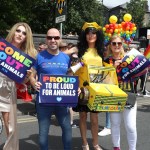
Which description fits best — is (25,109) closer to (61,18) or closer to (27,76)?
(61,18)

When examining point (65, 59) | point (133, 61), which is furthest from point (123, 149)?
point (65, 59)

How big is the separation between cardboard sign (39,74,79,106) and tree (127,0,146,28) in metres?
62.6

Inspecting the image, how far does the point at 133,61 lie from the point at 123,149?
5.03ft

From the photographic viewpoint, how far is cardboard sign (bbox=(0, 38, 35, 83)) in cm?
347

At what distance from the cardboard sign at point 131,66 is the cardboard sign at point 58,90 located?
2.33 ft

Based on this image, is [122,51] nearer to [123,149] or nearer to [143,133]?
[123,149]

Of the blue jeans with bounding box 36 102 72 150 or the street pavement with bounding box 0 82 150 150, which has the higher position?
the blue jeans with bounding box 36 102 72 150

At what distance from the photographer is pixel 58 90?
3.44m

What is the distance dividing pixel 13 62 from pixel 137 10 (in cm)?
6490

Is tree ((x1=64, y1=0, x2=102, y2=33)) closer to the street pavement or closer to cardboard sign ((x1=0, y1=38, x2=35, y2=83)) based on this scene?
the street pavement

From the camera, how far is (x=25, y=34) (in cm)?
365

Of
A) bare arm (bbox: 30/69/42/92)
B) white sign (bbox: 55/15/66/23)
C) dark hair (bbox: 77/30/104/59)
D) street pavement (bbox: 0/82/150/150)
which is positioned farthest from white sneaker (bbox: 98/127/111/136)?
white sign (bbox: 55/15/66/23)

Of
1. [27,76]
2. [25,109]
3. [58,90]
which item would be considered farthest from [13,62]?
[25,109]

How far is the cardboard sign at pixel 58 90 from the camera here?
133 inches
